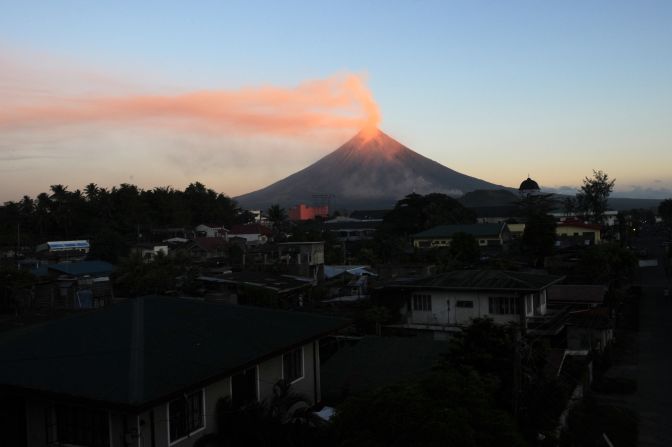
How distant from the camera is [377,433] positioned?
6586 mm

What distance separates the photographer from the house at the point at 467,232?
51594mm

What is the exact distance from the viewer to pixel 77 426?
7398 mm

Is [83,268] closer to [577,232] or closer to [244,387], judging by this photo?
[244,387]

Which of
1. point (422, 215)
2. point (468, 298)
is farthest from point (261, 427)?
point (422, 215)

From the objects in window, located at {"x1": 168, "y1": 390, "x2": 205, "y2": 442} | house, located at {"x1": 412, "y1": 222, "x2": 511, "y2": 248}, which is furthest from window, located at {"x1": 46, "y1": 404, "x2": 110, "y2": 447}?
house, located at {"x1": 412, "y1": 222, "x2": 511, "y2": 248}

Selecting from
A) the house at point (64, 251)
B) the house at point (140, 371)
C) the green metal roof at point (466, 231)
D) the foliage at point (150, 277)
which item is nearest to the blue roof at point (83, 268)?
the foliage at point (150, 277)

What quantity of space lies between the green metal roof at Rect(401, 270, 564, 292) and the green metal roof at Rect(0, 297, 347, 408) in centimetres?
980

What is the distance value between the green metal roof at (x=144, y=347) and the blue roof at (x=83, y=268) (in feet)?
92.2

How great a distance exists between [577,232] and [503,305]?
4368 cm

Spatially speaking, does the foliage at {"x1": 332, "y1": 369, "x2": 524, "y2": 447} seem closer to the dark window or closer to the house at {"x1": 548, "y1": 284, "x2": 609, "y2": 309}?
the dark window

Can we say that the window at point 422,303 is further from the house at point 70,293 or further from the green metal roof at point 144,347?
the house at point 70,293

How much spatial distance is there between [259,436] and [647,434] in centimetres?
1078

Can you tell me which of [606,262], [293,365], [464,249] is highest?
[464,249]

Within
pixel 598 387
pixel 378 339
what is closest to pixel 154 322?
pixel 378 339
